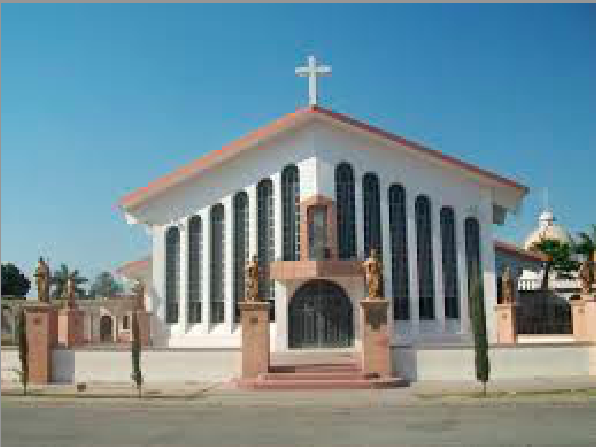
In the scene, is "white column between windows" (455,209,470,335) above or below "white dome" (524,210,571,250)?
below

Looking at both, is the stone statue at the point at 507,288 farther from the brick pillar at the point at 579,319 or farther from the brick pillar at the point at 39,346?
the brick pillar at the point at 39,346

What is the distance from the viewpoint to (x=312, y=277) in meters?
26.7

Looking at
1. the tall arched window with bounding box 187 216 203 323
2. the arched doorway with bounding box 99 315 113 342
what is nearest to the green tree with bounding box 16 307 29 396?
the tall arched window with bounding box 187 216 203 323

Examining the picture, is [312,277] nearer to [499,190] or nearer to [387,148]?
[387,148]

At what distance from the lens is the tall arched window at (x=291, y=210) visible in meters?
28.6

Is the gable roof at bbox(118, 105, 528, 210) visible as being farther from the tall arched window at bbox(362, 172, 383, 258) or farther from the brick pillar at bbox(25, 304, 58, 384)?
the brick pillar at bbox(25, 304, 58, 384)

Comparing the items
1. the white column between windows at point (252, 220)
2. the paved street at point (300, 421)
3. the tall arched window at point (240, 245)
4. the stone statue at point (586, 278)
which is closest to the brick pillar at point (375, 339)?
the paved street at point (300, 421)

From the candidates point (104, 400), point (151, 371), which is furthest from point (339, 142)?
point (104, 400)

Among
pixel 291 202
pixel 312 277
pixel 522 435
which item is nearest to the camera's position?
pixel 522 435

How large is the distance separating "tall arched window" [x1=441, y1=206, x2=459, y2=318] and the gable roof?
2.12 m

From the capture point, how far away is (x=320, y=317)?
91.9ft

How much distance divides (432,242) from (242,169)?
326 inches

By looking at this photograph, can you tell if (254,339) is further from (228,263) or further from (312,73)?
(312,73)

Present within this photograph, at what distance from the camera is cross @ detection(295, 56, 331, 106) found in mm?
28984
